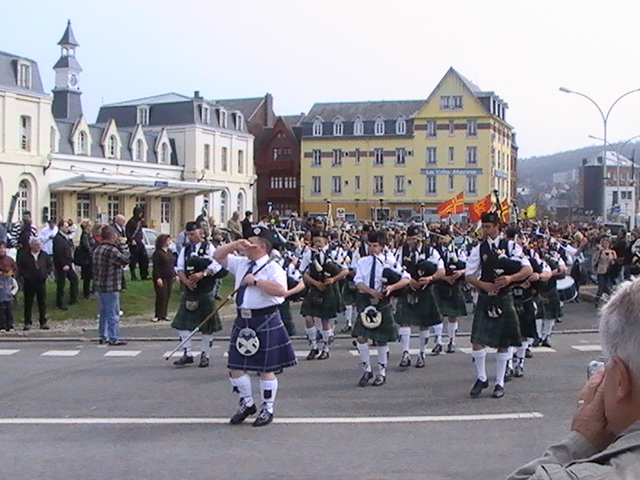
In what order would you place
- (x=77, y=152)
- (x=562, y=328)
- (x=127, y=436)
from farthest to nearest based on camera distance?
(x=77, y=152) → (x=562, y=328) → (x=127, y=436)

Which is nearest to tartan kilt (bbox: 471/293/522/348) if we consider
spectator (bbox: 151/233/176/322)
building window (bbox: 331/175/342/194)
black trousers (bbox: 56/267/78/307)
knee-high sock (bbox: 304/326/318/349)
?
knee-high sock (bbox: 304/326/318/349)

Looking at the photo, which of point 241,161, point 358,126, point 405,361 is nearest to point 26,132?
point 241,161

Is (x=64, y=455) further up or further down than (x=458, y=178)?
further down

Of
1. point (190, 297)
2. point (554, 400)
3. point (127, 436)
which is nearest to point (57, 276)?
point (190, 297)

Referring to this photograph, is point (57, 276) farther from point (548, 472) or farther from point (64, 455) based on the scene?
point (548, 472)

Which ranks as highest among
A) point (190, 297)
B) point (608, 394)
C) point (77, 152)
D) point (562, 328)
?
point (77, 152)

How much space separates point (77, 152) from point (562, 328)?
1367 inches

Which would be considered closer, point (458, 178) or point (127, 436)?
point (127, 436)

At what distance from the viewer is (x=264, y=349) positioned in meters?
8.16

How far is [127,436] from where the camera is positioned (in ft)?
25.3

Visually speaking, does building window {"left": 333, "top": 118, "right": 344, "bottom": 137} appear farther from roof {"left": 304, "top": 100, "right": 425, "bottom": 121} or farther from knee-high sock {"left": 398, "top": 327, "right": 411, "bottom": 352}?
knee-high sock {"left": 398, "top": 327, "right": 411, "bottom": 352}

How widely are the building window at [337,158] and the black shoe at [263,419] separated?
6328 cm

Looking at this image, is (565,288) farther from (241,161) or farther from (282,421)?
(241,161)

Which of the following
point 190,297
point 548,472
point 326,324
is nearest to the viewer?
point 548,472
